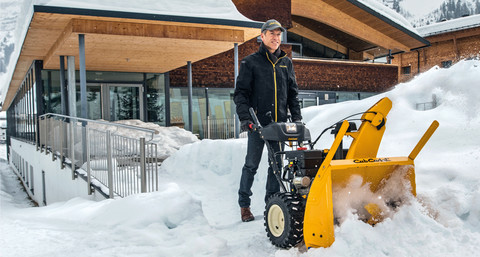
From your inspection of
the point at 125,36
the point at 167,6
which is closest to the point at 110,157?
the point at 125,36

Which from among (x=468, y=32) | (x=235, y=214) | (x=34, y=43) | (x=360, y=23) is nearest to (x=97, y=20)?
(x=34, y=43)

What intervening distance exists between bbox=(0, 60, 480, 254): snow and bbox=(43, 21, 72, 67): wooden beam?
4288 mm

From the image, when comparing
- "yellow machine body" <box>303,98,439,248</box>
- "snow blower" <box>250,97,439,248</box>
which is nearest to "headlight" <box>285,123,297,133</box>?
"snow blower" <box>250,97,439,248</box>

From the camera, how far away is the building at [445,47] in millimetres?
24859

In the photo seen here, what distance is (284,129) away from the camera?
11.1 feet

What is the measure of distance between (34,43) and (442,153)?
993 cm

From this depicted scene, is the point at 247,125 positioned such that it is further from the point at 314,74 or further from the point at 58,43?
the point at 314,74

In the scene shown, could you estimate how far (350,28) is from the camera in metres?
19.8

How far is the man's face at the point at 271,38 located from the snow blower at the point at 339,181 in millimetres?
1110

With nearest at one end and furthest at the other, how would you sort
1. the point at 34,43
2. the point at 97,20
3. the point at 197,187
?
the point at 197,187
the point at 97,20
the point at 34,43

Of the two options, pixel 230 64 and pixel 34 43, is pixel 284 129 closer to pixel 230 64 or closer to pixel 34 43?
pixel 34 43

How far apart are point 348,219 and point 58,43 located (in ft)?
30.7

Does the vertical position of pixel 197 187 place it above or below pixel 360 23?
below

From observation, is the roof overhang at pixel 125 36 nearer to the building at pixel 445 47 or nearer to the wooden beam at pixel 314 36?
the wooden beam at pixel 314 36
